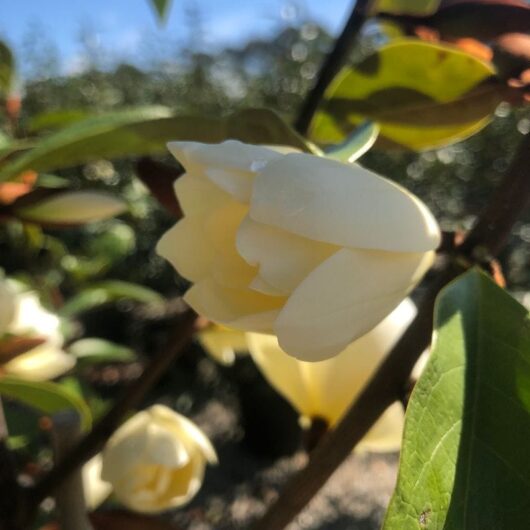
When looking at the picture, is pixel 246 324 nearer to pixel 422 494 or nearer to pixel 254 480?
pixel 422 494

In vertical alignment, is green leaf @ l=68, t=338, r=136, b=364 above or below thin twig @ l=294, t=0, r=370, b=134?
below

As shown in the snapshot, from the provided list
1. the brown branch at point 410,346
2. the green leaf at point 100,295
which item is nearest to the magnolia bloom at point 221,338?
the brown branch at point 410,346

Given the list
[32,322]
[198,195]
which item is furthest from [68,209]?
[198,195]

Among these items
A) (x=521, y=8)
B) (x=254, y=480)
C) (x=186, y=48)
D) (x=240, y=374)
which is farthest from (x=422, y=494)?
(x=186, y=48)

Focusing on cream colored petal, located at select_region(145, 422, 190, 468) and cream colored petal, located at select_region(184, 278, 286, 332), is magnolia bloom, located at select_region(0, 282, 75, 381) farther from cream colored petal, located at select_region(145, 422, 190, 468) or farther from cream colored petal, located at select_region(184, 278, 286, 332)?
cream colored petal, located at select_region(184, 278, 286, 332)

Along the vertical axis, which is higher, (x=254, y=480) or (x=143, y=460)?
(x=143, y=460)

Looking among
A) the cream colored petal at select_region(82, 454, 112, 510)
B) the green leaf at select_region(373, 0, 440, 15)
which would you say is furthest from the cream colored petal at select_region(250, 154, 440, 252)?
the cream colored petal at select_region(82, 454, 112, 510)
